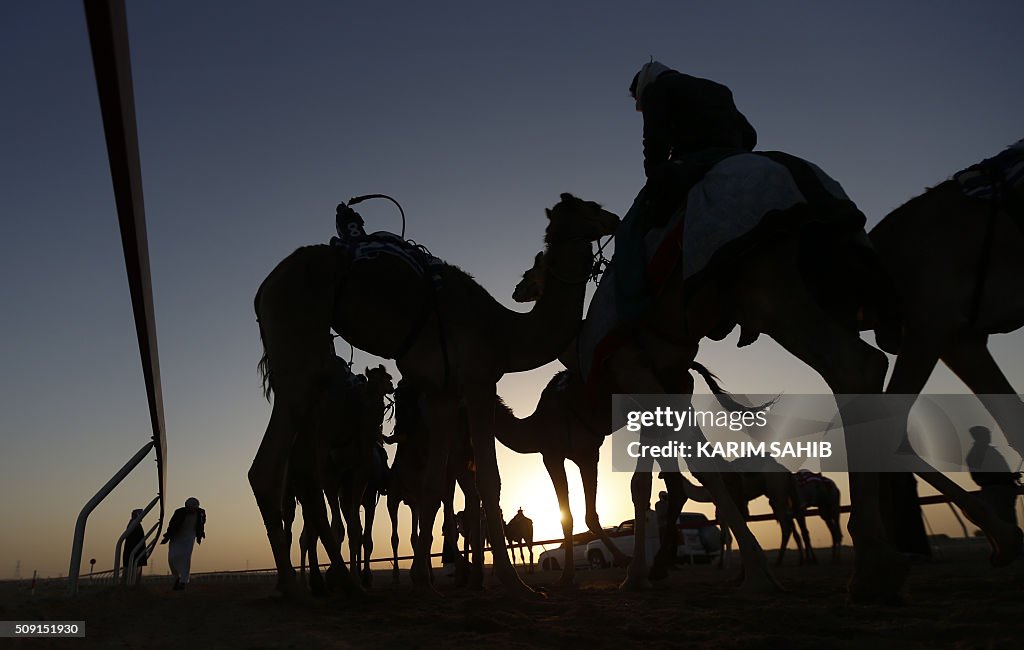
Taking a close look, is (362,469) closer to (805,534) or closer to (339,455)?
(339,455)

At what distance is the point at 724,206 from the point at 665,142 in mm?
1189

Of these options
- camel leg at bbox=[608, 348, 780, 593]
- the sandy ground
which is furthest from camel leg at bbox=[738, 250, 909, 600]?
camel leg at bbox=[608, 348, 780, 593]

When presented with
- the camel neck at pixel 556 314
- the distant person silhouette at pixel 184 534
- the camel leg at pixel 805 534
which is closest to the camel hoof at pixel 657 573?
the camel neck at pixel 556 314

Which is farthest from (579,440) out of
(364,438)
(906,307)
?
(906,307)

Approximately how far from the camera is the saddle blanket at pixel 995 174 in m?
4.41

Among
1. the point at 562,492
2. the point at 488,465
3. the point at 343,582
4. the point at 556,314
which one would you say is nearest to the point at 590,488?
the point at 562,492

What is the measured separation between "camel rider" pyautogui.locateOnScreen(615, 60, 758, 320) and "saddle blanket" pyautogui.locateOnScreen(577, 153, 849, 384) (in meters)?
0.15

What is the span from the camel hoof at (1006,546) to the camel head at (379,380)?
1010 centimetres

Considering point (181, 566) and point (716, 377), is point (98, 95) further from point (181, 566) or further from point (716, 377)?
point (181, 566)

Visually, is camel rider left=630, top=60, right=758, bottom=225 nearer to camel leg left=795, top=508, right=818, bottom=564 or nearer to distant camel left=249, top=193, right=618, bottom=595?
distant camel left=249, top=193, right=618, bottom=595

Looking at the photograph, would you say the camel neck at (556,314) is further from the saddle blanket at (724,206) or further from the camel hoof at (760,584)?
the camel hoof at (760,584)

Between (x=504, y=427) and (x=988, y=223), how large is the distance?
317 inches

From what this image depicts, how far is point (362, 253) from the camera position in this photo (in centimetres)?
639

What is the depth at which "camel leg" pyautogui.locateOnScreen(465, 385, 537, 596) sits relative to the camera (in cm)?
584
